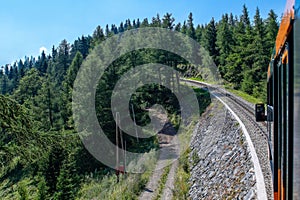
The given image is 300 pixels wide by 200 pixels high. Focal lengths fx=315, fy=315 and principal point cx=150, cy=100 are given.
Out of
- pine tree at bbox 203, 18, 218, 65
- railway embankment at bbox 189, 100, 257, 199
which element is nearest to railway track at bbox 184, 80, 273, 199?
railway embankment at bbox 189, 100, 257, 199

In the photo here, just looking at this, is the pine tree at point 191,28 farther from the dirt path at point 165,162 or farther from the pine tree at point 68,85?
the dirt path at point 165,162

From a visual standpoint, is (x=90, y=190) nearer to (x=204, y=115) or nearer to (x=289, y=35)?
(x=204, y=115)

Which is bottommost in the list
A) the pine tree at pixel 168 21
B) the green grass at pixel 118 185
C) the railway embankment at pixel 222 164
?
the green grass at pixel 118 185

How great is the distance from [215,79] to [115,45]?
19.6 m

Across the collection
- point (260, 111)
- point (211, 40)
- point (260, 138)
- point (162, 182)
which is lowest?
point (162, 182)

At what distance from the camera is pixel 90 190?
61.3 ft

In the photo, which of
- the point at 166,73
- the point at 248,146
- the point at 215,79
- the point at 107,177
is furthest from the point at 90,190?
the point at 215,79

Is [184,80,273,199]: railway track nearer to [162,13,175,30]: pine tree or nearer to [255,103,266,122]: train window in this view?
[255,103,266,122]: train window

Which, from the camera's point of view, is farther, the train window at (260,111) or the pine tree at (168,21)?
the pine tree at (168,21)

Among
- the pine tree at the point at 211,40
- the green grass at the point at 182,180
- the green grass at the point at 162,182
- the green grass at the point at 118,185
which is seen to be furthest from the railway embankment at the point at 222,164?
the pine tree at the point at 211,40

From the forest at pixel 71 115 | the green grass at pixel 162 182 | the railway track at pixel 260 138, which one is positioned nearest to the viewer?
the forest at pixel 71 115

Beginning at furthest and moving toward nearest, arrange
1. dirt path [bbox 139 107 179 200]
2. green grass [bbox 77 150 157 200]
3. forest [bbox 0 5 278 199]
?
green grass [bbox 77 150 157 200], dirt path [bbox 139 107 179 200], forest [bbox 0 5 278 199]

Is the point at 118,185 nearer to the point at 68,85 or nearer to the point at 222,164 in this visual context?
the point at 222,164

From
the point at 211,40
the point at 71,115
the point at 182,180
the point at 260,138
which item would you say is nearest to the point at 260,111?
the point at 260,138
